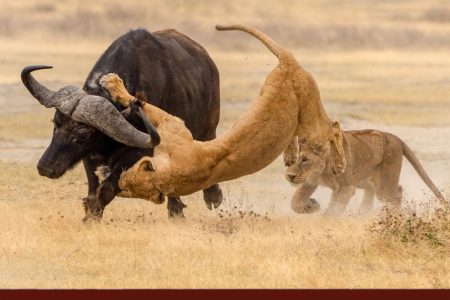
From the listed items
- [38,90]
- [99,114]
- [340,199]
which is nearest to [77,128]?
[99,114]

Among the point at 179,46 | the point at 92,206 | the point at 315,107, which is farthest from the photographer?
the point at 179,46

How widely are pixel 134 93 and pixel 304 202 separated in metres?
2.40

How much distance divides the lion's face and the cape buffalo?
74 cm

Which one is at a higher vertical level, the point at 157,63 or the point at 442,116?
the point at 157,63

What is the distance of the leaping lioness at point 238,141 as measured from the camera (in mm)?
10227

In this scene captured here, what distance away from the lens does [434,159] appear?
2011cm

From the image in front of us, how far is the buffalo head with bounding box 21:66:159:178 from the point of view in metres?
12.1

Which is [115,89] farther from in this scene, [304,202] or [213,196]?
[304,202]

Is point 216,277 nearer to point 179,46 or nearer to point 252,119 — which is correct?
point 252,119

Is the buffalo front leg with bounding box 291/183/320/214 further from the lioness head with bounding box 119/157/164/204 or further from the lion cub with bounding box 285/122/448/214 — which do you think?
the lioness head with bounding box 119/157/164/204

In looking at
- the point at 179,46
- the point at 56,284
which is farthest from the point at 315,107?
the point at 179,46

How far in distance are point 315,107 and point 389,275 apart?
1.32 metres

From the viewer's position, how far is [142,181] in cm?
1020

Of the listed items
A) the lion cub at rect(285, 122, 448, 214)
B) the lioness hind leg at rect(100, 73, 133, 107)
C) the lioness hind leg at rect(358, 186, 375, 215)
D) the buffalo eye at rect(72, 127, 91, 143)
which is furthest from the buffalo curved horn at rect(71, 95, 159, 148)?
the lioness hind leg at rect(358, 186, 375, 215)
